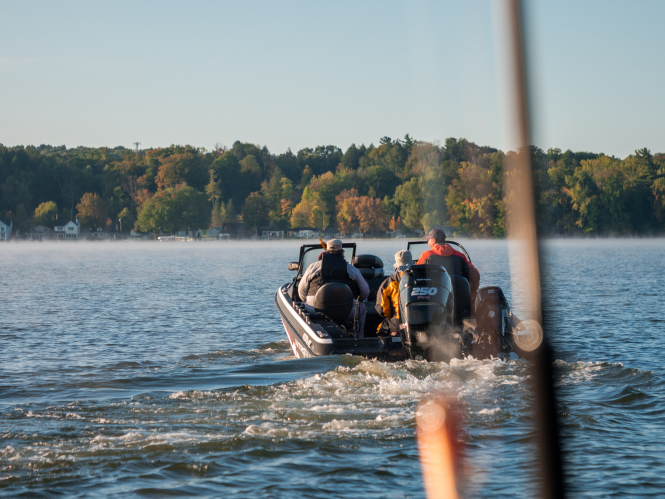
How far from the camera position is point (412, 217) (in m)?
141

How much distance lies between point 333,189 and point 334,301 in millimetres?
158473

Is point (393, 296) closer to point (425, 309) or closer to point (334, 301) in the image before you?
point (425, 309)

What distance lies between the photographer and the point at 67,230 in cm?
17300

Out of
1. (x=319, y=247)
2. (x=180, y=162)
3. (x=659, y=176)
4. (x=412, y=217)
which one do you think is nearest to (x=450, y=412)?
(x=319, y=247)

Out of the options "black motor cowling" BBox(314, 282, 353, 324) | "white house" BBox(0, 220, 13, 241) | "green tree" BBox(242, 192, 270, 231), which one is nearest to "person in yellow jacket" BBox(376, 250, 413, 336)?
"black motor cowling" BBox(314, 282, 353, 324)

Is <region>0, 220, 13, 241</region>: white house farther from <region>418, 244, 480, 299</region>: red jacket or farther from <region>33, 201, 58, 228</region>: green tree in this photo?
<region>418, 244, 480, 299</region>: red jacket

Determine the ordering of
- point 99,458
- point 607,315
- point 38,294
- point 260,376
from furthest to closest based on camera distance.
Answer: point 38,294
point 607,315
point 260,376
point 99,458

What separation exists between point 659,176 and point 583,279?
94954mm

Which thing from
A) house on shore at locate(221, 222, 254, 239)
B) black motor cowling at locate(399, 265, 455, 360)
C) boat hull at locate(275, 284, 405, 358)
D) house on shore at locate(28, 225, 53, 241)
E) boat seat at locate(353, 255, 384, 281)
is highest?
house on shore at locate(28, 225, 53, 241)

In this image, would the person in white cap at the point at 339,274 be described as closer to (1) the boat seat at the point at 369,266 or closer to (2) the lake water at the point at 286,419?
(2) the lake water at the point at 286,419

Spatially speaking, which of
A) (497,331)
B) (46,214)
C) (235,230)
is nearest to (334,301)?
(497,331)

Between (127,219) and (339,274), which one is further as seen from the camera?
(127,219)

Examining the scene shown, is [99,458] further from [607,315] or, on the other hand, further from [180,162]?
[180,162]

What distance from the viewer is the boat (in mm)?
9562
